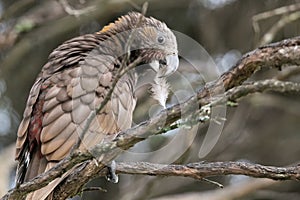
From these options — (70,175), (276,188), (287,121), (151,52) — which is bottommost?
(276,188)

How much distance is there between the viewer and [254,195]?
14.4ft

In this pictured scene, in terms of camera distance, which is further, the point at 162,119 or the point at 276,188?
the point at 276,188

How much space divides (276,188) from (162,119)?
311 centimetres

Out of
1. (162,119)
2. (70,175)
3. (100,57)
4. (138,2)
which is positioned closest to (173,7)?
(138,2)

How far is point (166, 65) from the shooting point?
11.6 ft

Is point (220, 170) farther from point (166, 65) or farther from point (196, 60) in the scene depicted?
point (196, 60)

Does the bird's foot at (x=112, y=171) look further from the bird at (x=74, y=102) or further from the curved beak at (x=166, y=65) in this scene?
the curved beak at (x=166, y=65)

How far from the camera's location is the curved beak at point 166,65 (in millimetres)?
3485

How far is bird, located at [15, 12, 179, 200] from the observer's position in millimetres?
2787

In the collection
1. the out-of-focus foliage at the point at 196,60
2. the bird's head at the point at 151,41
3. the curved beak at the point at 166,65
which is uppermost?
the bird's head at the point at 151,41

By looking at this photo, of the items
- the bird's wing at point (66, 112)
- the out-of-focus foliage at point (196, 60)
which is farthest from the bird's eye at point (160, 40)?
the out-of-focus foliage at point (196, 60)

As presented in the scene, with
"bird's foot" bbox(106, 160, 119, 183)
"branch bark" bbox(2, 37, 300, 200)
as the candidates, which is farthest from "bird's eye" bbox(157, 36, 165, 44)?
"branch bark" bbox(2, 37, 300, 200)

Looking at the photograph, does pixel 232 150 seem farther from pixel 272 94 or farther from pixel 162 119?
pixel 162 119

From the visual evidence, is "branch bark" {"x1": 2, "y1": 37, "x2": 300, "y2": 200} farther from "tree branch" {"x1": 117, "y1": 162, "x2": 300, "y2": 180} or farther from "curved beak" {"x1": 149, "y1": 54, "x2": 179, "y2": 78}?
"curved beak" {"x1": 149, "y1": 54, "x2": 179, "y2": 78}
